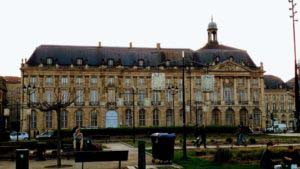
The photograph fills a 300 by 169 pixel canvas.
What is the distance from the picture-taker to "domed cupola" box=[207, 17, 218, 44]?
83.8 m

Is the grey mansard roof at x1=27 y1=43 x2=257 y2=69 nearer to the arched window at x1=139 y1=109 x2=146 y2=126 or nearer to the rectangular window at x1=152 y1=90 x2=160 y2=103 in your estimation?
the rectangular window at x1=152 y1=90 x2=160 y2=103

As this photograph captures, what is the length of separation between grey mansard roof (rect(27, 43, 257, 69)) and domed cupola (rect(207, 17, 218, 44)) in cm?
123

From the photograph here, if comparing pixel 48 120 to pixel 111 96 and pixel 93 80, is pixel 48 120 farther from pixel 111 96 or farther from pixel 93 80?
pixel 111 96

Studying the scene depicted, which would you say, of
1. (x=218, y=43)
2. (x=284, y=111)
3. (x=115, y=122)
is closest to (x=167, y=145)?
(x=115, y=122)

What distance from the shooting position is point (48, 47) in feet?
248

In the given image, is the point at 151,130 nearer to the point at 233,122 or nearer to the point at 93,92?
the point at 93,92

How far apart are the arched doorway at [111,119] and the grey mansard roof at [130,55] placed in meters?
8.09

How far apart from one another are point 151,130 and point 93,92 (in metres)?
18.3

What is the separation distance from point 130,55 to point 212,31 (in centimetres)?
1628

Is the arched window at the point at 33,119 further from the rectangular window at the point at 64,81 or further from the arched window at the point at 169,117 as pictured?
the arched window at the point at 169,117

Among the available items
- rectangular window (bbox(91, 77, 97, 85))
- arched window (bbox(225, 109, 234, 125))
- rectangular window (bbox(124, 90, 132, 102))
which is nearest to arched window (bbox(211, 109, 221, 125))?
arched window (bbox(225, 109, 234, 125))

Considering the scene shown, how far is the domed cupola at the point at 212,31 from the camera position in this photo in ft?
275

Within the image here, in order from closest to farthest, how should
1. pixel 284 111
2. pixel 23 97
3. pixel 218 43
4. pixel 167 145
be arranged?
pixel 167 145 < pixel 23 97 < pixel 218 43 < pixel 284 111

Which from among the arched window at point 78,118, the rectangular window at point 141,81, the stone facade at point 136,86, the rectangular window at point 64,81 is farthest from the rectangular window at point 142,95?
the rectangular window at point 64,81
